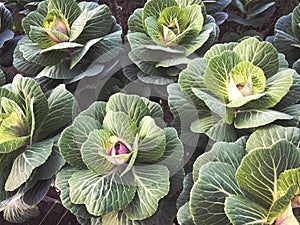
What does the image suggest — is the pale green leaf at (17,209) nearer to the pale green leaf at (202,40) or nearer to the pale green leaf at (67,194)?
the pale green leaf at (67,194)

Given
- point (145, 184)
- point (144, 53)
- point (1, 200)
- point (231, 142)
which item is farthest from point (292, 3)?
point (1, 200)

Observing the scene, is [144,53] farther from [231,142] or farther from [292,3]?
[292,3]

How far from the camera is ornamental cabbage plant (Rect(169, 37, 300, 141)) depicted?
0.60 metres

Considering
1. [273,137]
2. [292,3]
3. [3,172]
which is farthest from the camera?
[292,3]

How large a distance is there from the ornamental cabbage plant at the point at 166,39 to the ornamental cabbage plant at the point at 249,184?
0.75ft

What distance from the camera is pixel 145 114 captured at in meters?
0.61

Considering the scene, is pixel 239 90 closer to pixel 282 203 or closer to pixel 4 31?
pixel 282 203

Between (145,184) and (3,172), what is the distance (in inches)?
9.9

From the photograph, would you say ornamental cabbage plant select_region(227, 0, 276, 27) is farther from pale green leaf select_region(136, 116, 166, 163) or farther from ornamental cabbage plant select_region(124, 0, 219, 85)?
pale green leaf select_region(136, 116, 166, 163)

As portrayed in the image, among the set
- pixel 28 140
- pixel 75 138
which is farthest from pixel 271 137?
pixel 28 140

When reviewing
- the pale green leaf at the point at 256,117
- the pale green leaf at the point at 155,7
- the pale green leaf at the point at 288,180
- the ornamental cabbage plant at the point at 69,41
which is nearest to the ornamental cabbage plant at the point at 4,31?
the ornamental cabbage plant at the point at 69,41

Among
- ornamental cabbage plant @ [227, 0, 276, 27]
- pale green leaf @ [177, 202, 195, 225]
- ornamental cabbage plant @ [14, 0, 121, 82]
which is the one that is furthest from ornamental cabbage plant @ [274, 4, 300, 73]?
pale green leaf @ [177, 202, 195, 225]

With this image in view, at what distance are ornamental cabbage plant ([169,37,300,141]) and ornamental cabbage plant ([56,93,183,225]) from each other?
7 centimetres

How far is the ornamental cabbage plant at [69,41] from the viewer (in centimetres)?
76
